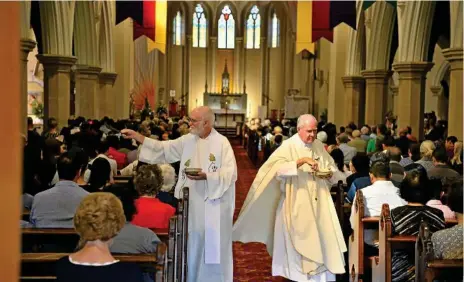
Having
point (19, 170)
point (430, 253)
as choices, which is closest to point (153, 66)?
point (430, 253)

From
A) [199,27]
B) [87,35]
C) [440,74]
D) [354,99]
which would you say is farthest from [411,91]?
[199,27]

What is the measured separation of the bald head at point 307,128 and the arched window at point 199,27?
34.8m

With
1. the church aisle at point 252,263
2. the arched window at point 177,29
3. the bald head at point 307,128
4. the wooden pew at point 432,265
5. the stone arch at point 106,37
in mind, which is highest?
the arched window at point 177,29

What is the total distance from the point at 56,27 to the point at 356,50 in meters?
10.1

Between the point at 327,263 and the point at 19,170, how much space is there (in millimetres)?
5728

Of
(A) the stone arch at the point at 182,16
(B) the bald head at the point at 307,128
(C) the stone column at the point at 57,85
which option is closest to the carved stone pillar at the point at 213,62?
(A) the stone arch at the point at 182,16

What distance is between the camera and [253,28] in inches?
1612

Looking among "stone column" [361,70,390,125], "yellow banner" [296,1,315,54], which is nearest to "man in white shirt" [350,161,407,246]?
"yellow banner" [296,1,315,54]

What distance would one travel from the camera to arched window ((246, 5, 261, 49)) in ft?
134

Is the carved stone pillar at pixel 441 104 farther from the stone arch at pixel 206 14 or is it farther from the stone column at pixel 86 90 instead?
the stone arch at pixel 206 14

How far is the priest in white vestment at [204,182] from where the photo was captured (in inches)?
247

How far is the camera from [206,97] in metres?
39.5

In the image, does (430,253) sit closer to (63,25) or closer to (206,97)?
(63,25)

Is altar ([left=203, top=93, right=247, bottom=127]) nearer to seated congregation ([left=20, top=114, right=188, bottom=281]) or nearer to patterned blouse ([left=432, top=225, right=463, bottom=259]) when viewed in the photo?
seated congregation ([left=20, top=114, right=188, bottom=281])
